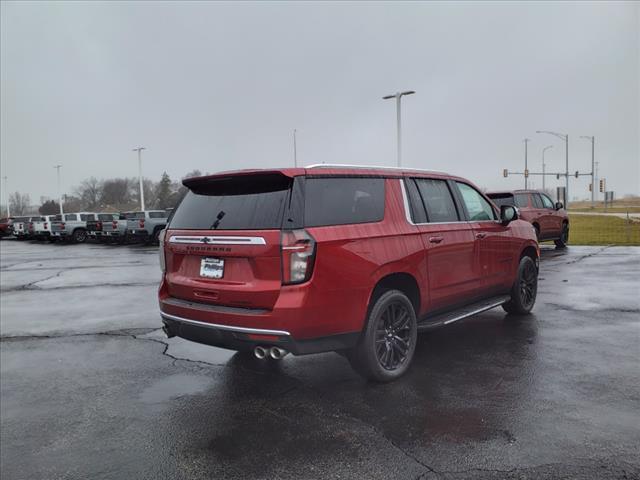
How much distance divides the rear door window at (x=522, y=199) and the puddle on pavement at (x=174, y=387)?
13180mm

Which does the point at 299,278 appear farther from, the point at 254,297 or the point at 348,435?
the point at 348,435

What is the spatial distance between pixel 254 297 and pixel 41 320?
5.67 m

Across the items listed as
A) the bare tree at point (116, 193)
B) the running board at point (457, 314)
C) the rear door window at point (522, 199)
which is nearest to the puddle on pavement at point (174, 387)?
the running board at point (457, 314)

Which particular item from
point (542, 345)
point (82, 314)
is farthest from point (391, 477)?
point (82, 314)

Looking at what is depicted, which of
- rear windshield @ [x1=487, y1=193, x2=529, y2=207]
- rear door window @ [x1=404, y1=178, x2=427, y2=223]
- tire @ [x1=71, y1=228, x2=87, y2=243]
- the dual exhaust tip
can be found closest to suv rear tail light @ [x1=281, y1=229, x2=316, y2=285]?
the dual exhaust tip

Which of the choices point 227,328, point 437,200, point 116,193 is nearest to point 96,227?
point 437,200

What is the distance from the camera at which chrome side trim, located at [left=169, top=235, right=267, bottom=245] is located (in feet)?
12.8

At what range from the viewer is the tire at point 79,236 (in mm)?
32875

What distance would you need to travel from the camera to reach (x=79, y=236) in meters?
33.1

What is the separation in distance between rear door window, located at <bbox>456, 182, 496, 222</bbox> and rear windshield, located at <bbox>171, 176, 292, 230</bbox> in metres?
2.78

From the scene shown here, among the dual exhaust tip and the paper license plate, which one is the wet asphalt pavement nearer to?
the dual exhaust tip

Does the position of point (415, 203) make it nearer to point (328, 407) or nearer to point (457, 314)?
point (457, 314)

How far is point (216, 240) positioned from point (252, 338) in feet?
2.80

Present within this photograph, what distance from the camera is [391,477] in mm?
3010
